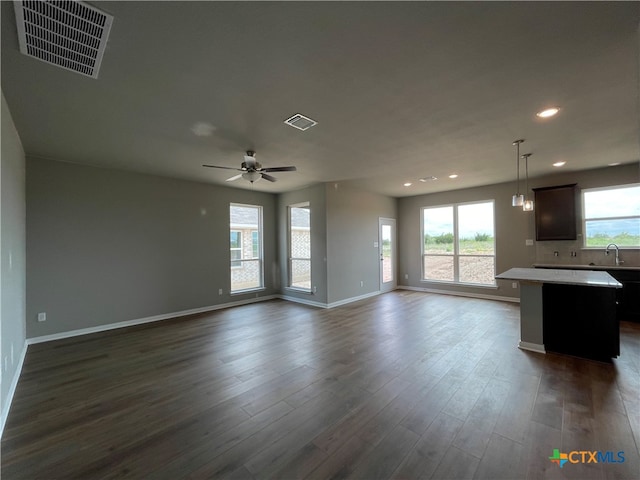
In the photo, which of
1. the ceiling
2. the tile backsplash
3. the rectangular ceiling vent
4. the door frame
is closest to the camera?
the rectangular ceiling vent

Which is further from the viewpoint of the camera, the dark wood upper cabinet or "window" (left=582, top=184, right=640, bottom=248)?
the dark wood upper cabinet

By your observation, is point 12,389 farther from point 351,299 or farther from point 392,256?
point 392,256

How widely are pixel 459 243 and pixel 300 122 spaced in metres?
5.82

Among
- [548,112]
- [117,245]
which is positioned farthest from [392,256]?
[117,245]

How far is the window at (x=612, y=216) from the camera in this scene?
4910 mm

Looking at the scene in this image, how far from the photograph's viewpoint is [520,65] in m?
2.07

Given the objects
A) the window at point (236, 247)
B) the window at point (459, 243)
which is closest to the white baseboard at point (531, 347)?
the window at point (459, 243)

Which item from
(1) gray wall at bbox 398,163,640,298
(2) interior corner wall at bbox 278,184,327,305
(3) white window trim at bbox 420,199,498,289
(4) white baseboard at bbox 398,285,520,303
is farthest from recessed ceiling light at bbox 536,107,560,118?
(4) white baseboard at bbox 398,285,520,303

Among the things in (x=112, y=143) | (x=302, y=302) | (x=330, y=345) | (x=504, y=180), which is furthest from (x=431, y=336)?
(x=112, y=143)

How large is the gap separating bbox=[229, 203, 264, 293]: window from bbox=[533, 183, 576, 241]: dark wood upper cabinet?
6256 mm

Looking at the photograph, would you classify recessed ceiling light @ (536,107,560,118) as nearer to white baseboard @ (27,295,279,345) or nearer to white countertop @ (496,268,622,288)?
white countertop @ (496,268,622,288)

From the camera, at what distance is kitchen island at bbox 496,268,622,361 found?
3.10 metres

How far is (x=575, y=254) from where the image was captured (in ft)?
17.6

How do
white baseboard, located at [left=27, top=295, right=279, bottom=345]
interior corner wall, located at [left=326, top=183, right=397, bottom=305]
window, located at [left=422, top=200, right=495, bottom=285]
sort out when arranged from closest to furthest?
white baseboard, located at [left=27, top=295, right=279, bottom=345] → interior corner wall, located at [left=326, top=183, right=397, bottom=305] → window, located at [left=422, top=200, right=495, bottom=285]
